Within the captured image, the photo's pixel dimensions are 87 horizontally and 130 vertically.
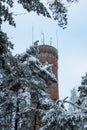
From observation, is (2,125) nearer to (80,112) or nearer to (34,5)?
(80,112)

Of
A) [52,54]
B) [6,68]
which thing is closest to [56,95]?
[52,54]

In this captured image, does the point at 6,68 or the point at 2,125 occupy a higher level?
the point at 6,68

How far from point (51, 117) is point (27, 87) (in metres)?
1.98

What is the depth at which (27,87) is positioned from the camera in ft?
52.2

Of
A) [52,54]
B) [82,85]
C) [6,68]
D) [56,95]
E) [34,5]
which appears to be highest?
[52,54]

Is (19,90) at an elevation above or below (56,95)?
below

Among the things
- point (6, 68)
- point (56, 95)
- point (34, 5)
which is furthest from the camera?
point (56, 95)

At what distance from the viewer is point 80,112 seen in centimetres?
1445

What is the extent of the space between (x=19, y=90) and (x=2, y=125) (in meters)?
2.19

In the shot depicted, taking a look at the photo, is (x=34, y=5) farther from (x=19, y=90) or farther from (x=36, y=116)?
(x=36, y=116)

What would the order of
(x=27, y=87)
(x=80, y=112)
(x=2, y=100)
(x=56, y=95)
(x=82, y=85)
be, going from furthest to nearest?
(x=56, y=95) < (x=82, y=85) < (x=2, y=100) < (x=27, y=87) < (x=80, y=112)

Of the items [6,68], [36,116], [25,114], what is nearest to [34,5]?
[6,68]

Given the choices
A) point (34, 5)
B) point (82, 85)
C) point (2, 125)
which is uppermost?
point (82, 85)

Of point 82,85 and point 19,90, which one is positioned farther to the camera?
point 82,85
